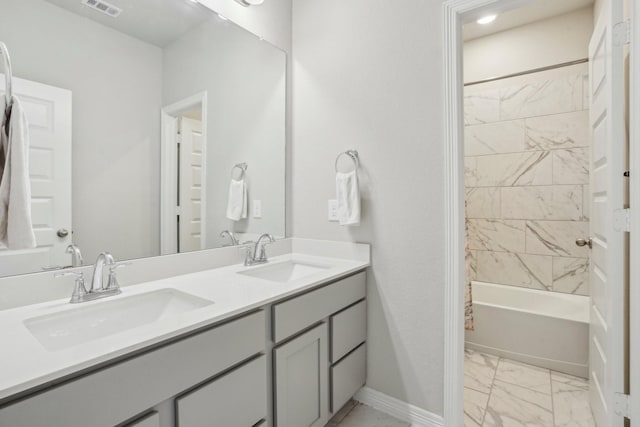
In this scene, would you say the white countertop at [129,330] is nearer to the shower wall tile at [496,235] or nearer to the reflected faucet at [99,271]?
the reflected faucet at [99,271]

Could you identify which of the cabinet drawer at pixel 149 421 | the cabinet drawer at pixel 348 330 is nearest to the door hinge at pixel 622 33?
the cabinet drawer at pixel 348 330

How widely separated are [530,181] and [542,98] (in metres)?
0.68

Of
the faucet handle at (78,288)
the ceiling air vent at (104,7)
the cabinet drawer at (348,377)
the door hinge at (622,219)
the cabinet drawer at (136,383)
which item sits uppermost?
the ceiling air vent at (104,7)

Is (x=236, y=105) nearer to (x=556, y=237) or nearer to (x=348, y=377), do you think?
(x=348, y=377)

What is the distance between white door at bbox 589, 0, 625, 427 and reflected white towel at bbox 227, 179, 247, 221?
1692 mm

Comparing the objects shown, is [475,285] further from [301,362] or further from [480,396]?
[301,362]

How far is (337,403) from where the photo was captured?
1.59 m

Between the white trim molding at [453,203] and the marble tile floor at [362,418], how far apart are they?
287 mm

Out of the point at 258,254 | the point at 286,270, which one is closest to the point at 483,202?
the point at 286,270

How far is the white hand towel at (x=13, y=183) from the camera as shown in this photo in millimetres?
949

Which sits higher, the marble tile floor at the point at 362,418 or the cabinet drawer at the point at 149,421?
the cabinet drawer at the point at 149,421

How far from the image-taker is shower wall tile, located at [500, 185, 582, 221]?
2.61 meters

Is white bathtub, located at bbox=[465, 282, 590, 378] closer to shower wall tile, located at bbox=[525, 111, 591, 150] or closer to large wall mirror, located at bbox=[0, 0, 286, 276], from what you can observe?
shower wall tile, located at bbox=[525, 111, 591, 150]

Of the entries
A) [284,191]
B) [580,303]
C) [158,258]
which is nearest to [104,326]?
[158,258]
